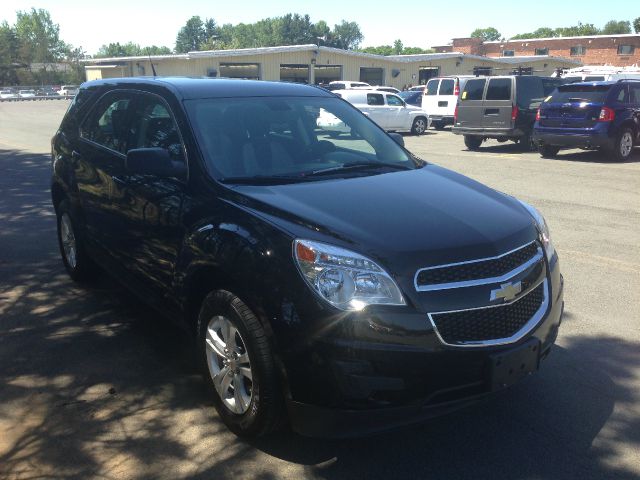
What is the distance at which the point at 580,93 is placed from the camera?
49.0 feet

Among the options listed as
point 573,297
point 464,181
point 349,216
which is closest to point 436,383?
point 349,216

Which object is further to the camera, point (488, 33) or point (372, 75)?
point (488, 33)

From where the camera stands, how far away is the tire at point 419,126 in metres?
23.9

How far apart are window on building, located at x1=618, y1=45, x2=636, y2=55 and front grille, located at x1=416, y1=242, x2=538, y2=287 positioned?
72.0 m

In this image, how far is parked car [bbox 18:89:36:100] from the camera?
69.6m

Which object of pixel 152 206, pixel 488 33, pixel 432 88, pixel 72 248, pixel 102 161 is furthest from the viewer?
pixel 488 33

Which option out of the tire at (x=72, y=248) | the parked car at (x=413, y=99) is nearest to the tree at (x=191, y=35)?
the parked car at (x=413, y=99)

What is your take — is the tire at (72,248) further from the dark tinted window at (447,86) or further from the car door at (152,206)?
the dark tinted window at (447,86)

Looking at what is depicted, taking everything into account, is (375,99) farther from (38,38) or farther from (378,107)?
(38,38)

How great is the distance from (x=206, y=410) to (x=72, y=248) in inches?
112

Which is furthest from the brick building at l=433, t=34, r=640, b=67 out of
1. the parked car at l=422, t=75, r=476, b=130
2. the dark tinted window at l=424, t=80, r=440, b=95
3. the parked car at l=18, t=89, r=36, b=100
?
the parked car at l=18, t=89, r=36, b=100

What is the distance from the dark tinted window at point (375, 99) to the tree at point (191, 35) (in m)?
164

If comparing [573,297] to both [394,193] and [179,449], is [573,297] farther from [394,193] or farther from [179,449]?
[179,449]

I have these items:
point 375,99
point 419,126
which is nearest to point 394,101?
point 375,99
